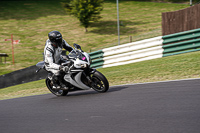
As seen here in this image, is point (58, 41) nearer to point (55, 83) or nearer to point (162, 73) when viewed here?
point (55, 83)

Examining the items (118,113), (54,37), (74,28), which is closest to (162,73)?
(54,37)

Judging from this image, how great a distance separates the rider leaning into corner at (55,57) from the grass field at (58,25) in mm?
12790

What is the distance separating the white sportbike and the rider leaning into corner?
8.8 inches

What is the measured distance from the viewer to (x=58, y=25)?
3544 centimetres

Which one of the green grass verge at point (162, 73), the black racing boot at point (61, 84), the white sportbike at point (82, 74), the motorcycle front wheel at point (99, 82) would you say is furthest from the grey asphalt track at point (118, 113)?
the green grass verge at point (162, 73)

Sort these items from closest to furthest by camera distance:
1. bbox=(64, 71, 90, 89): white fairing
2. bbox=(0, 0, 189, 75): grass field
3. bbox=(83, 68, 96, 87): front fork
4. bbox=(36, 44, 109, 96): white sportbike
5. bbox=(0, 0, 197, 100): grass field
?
1. bbox=(36, 44, 109, 96): white sportbike
2. bbox=(83, 68, 96, 87): front fork
3. bbox=(64, 71, 90, 89): white fairing
4. bbox=(0, 0, 197, 100): grass field
5. bbox=(0, 0, 189, 75): grass field

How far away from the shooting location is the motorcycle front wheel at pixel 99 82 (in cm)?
727

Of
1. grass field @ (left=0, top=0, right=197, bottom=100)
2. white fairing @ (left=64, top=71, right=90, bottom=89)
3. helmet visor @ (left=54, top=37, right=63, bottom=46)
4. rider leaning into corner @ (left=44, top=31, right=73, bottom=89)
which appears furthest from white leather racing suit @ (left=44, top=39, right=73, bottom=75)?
grass field @ (left=0, top=0, right=197, bottom=100)

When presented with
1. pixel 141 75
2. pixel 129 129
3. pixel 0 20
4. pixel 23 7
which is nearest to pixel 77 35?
pixel 0 20

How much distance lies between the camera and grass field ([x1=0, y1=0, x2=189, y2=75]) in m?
26.2

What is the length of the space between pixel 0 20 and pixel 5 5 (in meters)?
8.40

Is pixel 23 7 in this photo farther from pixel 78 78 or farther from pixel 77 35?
pixel 78 78

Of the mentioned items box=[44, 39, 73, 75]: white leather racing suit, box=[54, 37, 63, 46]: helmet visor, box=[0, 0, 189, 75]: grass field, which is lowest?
box=[0, 0, 189, 75]: grass field

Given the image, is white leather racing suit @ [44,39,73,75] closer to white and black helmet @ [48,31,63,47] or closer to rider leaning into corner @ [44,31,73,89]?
rider leaning into corner @ [44,31,73,89]
